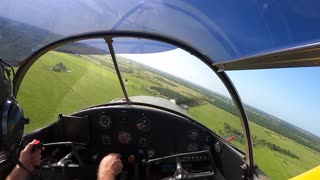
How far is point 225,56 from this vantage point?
192 cm

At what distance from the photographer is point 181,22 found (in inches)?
82.5

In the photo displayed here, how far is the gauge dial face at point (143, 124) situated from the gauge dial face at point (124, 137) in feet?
0.41

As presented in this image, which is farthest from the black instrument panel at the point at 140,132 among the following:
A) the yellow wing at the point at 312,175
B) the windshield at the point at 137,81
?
the yellow wing at the point at 312,175

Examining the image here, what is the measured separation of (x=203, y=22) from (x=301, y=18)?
101cm

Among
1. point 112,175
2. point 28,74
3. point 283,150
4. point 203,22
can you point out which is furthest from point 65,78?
point 283,150

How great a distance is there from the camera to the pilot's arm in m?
1.73

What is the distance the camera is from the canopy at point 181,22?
105 centimetres

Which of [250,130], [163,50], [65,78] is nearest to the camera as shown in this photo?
[250,130]

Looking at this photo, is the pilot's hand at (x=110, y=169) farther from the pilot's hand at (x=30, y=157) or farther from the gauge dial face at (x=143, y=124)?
the gauge dial face at (x=143, y=124)

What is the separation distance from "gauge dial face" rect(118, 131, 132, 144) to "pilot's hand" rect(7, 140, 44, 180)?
1135mm

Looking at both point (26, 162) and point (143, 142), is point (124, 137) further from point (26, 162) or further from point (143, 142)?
point (26, 162)

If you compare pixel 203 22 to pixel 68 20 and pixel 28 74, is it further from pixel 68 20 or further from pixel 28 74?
pixel 28 74

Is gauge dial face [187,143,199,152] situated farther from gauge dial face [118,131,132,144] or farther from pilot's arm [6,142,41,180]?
pilot's arm [6,142,41,180]

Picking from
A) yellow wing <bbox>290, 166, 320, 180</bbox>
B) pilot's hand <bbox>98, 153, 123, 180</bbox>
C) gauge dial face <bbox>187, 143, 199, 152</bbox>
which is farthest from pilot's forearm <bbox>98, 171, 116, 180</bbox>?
yellow wing <bbox>290, 166, 320, 180</bbox>
